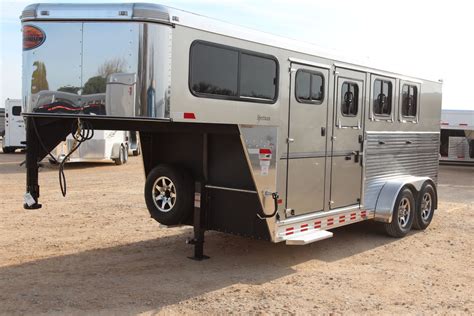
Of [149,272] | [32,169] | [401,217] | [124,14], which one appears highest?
[124,14]

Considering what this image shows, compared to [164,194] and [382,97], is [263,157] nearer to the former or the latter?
[164,194]

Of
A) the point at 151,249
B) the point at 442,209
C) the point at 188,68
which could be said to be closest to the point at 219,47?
the point at 188,68

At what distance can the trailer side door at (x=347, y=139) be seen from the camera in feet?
22.2

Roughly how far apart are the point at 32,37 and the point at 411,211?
585cm

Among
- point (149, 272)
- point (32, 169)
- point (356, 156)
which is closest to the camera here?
point (32, 169)

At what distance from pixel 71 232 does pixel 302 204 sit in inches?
138

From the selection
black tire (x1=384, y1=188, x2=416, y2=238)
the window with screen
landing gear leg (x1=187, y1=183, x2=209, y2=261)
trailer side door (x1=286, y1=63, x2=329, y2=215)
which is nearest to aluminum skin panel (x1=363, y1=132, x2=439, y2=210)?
black tire (x1=384, y1=188, x2=416, y2=238)

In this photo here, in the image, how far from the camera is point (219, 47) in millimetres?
5203

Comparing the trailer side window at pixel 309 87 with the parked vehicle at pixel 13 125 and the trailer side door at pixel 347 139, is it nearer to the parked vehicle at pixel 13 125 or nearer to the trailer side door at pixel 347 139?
the trailer side door at pixel 347 139

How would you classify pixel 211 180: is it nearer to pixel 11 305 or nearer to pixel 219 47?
pixel 219 47

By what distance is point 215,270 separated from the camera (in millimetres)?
5953

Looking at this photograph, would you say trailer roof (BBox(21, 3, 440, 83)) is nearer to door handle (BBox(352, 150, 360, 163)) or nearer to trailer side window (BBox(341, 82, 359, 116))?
trailer side window (BBox(341, 82, 359, 116))

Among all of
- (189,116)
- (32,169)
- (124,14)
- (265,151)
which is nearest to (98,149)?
(32,169)

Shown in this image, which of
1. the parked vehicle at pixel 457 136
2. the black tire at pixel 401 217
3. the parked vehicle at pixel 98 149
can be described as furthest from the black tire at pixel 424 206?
the parked vehicle at pixel 457 136
